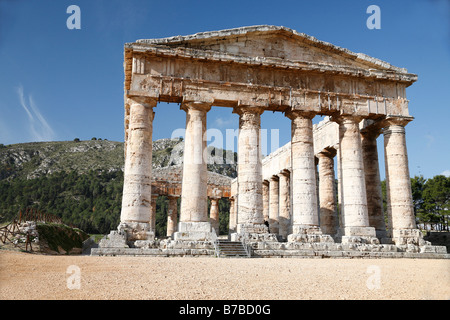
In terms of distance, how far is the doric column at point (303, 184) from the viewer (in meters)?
18.5

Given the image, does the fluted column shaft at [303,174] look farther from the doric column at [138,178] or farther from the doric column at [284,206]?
the doric column at [284,206]

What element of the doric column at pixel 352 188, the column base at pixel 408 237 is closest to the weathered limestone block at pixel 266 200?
the doric column at pixel 352 188

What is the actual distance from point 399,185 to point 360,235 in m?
4.01

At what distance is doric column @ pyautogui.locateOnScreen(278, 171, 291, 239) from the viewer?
92.9 ft

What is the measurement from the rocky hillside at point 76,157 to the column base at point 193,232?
196 feet

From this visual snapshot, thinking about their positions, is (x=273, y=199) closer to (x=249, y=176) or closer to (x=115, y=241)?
(x=249, y=176)

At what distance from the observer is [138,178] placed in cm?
1770

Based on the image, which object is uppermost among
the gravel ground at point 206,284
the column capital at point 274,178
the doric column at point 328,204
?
the column capital at point 274,178

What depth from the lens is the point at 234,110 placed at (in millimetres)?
20062

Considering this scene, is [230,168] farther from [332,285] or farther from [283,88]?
[332,285]

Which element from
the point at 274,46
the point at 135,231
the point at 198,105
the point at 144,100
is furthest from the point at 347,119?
the point at 135,231

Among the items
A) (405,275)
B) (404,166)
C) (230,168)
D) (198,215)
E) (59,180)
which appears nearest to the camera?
(405,275)
